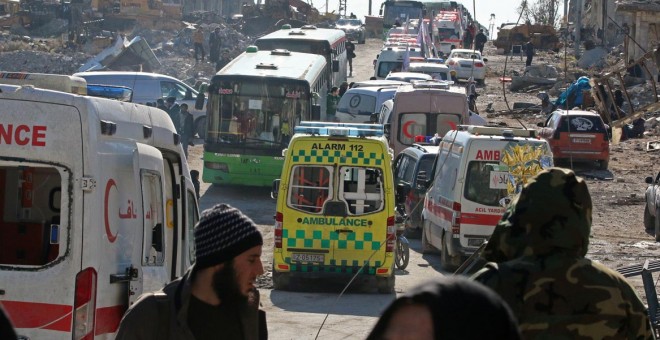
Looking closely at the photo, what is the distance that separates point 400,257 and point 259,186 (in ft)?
28.0

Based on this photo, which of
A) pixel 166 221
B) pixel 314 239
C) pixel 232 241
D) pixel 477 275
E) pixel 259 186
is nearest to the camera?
pixel 477 275

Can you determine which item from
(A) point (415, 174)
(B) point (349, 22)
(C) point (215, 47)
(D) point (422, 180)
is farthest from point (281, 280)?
(B) point (349, 22)

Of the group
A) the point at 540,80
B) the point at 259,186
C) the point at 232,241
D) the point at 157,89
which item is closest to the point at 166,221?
the point at 232,241

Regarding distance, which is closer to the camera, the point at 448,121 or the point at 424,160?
the point at 424,160

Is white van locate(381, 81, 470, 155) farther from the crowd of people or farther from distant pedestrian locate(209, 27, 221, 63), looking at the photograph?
distant pedestrian locate(209, 27, 221, 63)

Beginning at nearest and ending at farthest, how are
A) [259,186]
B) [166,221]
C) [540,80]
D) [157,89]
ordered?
1. [166,221]
2. [259,186]
3. [157,89]
4. [540,80]

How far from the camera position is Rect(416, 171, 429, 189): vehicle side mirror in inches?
789

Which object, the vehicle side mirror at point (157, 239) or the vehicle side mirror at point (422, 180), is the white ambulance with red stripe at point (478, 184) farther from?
the vehicle side mirror at point (157, 239)

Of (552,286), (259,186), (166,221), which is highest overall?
(552,286)

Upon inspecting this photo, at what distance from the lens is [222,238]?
4.32 m

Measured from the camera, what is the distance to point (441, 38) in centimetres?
6750

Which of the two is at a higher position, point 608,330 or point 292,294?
point 608,330

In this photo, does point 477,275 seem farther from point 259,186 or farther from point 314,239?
point 259,186

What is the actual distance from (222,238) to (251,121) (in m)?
21.8
